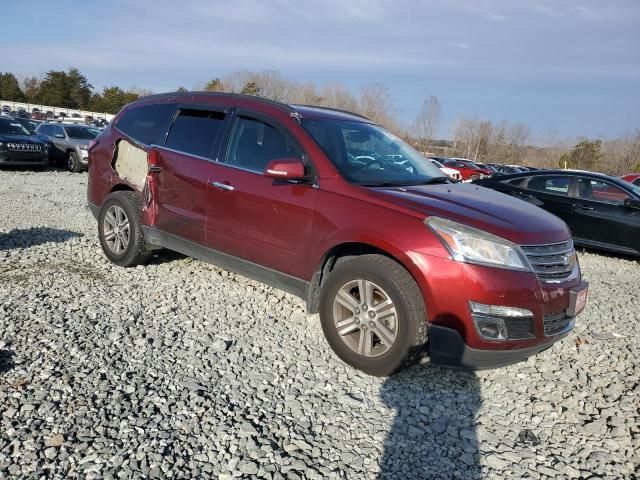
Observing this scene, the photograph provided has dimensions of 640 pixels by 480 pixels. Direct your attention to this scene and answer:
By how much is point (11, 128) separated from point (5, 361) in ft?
46.8

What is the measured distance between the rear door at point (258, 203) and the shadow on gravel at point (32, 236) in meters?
3.05

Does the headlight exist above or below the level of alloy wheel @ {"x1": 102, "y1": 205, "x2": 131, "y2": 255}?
above

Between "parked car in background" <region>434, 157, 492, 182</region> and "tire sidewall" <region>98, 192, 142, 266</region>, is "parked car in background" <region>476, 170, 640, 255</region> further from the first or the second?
"parked car in background" <region>434, 157, 492, 182</region>

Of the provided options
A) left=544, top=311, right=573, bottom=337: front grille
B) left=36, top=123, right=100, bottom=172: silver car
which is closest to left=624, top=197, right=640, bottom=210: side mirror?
left=544, top=311, right=573, bottom=337: front grille

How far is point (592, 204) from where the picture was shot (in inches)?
336

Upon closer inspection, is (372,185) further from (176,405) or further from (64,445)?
(64,445)

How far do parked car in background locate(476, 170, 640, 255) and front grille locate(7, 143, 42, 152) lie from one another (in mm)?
13045

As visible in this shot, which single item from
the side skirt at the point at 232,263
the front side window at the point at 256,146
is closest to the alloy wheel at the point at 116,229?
the side skirt at the point at 232,263

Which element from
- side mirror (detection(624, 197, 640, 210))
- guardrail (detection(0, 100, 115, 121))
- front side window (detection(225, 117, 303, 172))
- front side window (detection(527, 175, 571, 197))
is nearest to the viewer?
front side window (detection(225, 117, 303, 172))

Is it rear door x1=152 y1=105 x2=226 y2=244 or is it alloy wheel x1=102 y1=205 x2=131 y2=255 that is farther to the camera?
alloy wheel x1=102 y1=205 x2=131 y2=255

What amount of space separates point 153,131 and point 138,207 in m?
0.81

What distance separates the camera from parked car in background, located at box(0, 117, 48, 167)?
45.4 ft

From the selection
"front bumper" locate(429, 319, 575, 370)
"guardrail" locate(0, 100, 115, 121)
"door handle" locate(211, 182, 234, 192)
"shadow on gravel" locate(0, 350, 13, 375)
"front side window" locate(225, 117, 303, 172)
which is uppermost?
"guardrail" locate(0, 100, 115, 121)

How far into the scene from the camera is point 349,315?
3584mm
